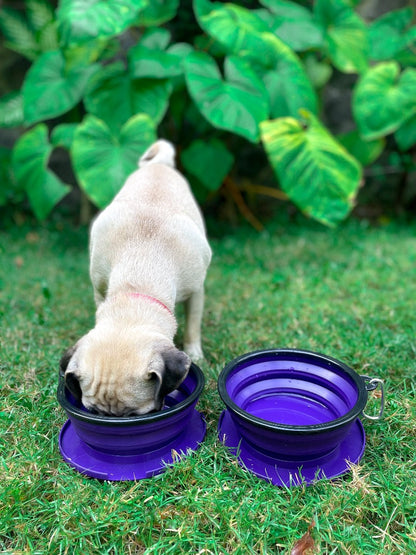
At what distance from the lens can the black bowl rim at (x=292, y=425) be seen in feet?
6.66

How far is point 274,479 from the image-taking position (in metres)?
2.24

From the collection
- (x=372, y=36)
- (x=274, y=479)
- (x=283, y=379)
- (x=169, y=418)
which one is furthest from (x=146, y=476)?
(x=372, y=36)

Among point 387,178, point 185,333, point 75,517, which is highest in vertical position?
point 75,517

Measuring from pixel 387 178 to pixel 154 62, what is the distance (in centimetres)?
387

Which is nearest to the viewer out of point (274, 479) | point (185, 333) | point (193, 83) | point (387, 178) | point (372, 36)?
point (274, 479)

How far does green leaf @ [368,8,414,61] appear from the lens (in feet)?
18.9

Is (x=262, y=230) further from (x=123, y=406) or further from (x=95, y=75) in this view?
(x=123, y=406)

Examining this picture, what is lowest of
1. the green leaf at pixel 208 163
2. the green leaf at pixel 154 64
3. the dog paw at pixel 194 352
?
the green leaf at pixel 208 163

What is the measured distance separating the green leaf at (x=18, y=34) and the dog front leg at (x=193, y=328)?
411cm

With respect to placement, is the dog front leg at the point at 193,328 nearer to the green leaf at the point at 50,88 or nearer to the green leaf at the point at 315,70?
the green leaf at the point at 50,88

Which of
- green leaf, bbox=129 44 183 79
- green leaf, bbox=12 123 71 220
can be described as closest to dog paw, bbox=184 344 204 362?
green leaf, bbox=12 123 71 220

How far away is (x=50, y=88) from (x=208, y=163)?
184 centimetres

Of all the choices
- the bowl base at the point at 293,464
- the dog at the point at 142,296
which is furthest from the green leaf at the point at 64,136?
the bowl base at the point at 293,464

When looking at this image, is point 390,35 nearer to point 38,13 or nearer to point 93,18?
point 93,18
